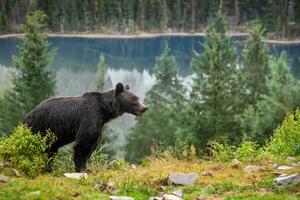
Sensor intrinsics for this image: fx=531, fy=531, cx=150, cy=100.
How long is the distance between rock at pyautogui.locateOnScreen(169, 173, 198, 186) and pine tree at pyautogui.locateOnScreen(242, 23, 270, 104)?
4403 centimetres

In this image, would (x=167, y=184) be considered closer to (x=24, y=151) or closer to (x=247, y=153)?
(x=24, y=151)

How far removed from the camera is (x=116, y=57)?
113000 mm

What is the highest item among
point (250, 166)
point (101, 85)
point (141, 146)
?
point (250, 166)

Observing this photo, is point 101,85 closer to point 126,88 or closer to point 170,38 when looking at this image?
point 126,88

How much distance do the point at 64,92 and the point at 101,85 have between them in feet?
81.9

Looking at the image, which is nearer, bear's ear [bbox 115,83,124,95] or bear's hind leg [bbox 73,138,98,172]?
bear's hind leg [bbox 73,138,98,172]

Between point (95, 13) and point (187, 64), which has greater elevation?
point (95, 13)

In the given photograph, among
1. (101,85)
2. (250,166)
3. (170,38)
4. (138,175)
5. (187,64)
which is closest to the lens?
(138,175)

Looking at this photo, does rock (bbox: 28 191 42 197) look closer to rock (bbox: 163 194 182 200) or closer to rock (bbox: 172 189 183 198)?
rock (bbox: 163 194 182 200)

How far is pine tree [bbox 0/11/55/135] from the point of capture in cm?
4128

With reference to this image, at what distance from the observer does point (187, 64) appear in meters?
105

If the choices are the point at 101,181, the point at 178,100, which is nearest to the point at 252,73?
the point at 178,100

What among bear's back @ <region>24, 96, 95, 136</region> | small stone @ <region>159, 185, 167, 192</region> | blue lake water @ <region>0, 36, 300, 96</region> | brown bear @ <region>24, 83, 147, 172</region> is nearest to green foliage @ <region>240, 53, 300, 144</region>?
brown bear @ <region>24, 83, 147, 172</region>

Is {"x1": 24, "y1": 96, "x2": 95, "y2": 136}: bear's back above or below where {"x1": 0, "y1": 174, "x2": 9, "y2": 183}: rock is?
above
